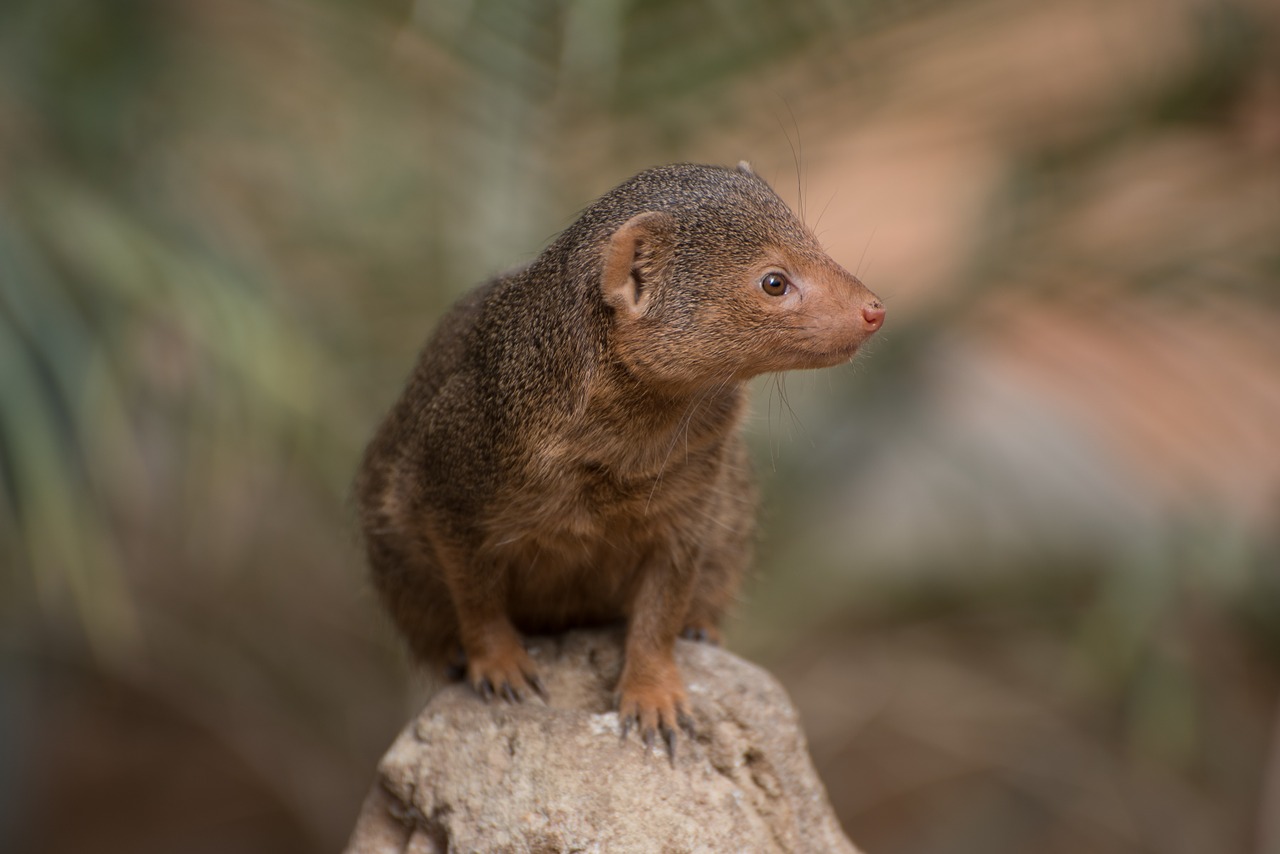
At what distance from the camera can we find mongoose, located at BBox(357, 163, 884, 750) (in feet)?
10.4

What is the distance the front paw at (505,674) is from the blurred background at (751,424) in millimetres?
1271

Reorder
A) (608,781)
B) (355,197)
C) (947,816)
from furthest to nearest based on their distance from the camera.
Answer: (947,816)
(355,197)
(608,781)

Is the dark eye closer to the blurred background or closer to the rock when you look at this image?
the rock

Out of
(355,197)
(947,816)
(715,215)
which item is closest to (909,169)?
(947,816)

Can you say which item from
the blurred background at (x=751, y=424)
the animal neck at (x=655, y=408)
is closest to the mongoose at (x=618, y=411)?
the animal neck at (x=655, y=408)

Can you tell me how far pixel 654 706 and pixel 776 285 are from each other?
940mm

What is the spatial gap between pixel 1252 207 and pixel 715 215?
3.80 meters

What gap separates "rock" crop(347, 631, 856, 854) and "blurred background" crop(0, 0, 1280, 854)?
126 centimetres

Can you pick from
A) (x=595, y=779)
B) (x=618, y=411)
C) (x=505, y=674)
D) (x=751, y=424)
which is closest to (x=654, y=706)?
(x=595, y=779)

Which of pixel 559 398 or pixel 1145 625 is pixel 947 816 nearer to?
pixel 1145 625

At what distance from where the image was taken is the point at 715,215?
3.21 m

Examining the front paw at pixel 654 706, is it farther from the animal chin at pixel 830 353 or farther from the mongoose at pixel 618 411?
the animal chin at pixel 830 353

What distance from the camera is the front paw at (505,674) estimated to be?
3.39m

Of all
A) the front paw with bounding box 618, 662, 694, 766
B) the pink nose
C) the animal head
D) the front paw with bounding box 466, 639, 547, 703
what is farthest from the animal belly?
the pink nose
